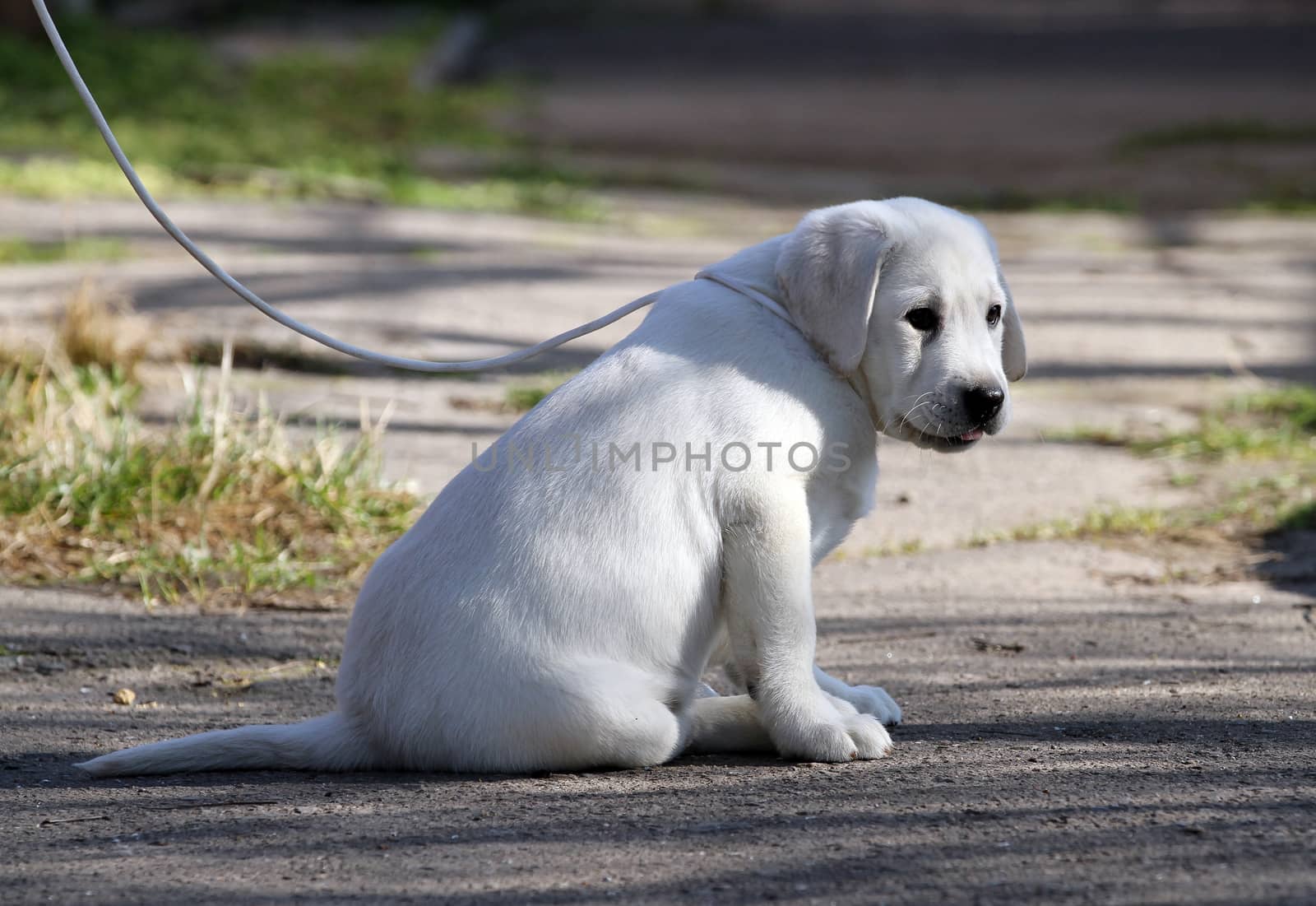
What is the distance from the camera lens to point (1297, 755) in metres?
3.18

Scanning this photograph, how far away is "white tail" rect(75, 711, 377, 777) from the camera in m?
3.21

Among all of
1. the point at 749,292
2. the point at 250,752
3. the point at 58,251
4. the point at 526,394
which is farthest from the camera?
the point at 58,251

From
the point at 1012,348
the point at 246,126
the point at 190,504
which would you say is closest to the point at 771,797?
the point at 1012,348

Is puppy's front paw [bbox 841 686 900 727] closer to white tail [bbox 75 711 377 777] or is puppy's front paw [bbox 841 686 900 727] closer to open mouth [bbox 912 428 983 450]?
open mouth [bbox 912 428 983 450]

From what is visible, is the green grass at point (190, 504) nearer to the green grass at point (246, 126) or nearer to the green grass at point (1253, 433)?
the green grass at point (1253, 433)

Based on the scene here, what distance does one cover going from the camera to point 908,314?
128 inches

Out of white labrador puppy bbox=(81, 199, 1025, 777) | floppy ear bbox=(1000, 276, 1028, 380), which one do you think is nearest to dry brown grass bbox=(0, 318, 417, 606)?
white labrador puppy bbox=(81, 199, 1025, 777)

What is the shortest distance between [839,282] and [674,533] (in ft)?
2.04

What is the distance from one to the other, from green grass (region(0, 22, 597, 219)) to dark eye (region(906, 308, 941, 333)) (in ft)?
29.4

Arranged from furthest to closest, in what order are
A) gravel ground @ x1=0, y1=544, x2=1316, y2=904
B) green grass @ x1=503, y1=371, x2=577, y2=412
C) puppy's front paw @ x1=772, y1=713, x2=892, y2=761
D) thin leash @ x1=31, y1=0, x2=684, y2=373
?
green grass @ x1=503, y1=371, x2=577, y2=412 → thin leash @ x1=31, y1=0, x2=684, y2=373 → puppy's front paw @ x1=772, y1=713, x2=892, y2=761 → gravel ground @ x1=0, y1=544, x2=1316, y2=904

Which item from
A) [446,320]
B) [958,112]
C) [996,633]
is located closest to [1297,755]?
[996,633]

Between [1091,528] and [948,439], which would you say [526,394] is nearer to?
[1091,528]

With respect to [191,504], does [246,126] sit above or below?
above

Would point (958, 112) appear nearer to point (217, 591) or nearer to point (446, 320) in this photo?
point (446, 320)
